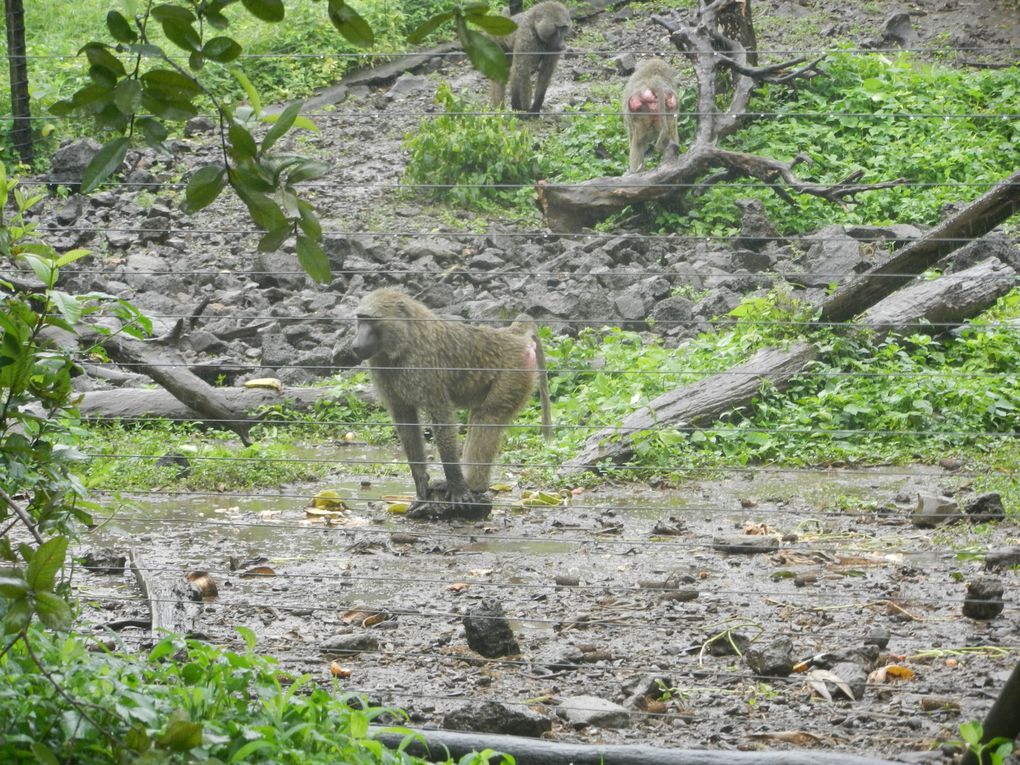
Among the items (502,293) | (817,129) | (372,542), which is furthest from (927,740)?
(817,129)

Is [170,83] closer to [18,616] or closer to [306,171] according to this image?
[306,171]

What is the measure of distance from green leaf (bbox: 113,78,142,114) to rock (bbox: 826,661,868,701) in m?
3.10

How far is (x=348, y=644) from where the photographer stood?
A: 4.77 meters

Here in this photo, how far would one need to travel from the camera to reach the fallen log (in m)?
3.48

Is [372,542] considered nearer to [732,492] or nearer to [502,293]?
[732,492]

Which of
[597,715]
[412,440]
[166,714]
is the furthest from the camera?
[412,440]

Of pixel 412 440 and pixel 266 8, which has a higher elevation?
pixel 266 8

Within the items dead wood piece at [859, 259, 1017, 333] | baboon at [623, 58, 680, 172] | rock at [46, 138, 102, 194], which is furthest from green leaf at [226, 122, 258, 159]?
rock at [46, 138, 102, 194]

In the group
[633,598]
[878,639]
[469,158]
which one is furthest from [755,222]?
[878,639]

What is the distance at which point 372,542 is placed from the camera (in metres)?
6.48

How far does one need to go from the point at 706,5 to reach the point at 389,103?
4.06 meters

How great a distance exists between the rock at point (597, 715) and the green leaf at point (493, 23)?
2565mm

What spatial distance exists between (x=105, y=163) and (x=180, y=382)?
18.8 feet

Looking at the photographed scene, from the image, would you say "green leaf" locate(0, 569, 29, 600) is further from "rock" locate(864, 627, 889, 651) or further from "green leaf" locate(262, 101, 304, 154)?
"rock" locate(864, 627, 889, 651)
